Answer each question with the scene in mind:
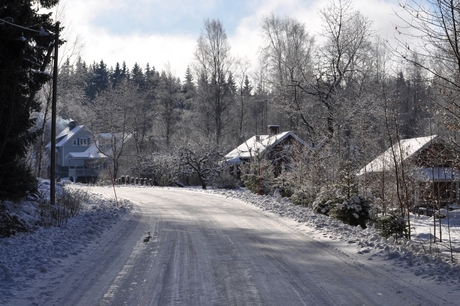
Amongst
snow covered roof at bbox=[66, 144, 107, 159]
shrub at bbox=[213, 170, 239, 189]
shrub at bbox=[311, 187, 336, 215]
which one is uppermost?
snow covered roof at bbox=[66, 144, 107, 159]

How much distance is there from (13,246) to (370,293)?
23.6 ft

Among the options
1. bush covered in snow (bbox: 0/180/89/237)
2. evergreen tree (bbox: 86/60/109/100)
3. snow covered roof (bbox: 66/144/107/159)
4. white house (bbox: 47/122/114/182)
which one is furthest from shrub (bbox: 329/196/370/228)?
evergreen tree (bbox: 86/60/109/100)

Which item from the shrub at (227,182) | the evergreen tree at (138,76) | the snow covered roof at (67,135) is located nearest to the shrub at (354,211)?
the shrub at (227,182)

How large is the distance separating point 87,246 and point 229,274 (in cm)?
419

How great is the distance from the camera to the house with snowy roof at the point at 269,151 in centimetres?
2980

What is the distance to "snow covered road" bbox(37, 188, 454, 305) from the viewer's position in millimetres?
6430

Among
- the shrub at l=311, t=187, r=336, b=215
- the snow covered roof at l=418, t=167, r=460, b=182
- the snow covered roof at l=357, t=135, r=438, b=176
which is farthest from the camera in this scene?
the shrub at l=311, t=187, r=336, b=215

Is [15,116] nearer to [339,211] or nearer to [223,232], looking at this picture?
[223,232]

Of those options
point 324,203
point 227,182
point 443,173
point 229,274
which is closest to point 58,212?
point 229,274

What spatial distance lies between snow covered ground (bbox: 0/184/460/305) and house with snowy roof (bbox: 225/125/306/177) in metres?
14.8

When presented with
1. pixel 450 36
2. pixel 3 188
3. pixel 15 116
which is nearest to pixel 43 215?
pixel 3 188

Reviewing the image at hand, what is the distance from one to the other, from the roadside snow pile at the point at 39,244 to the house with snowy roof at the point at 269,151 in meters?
15.7

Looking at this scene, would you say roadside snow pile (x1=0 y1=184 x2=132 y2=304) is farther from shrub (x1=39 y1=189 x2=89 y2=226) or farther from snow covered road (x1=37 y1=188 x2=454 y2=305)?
snow covered road (x1=37 y1=188 x2=454 y2=305)

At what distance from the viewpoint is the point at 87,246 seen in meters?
10.4
